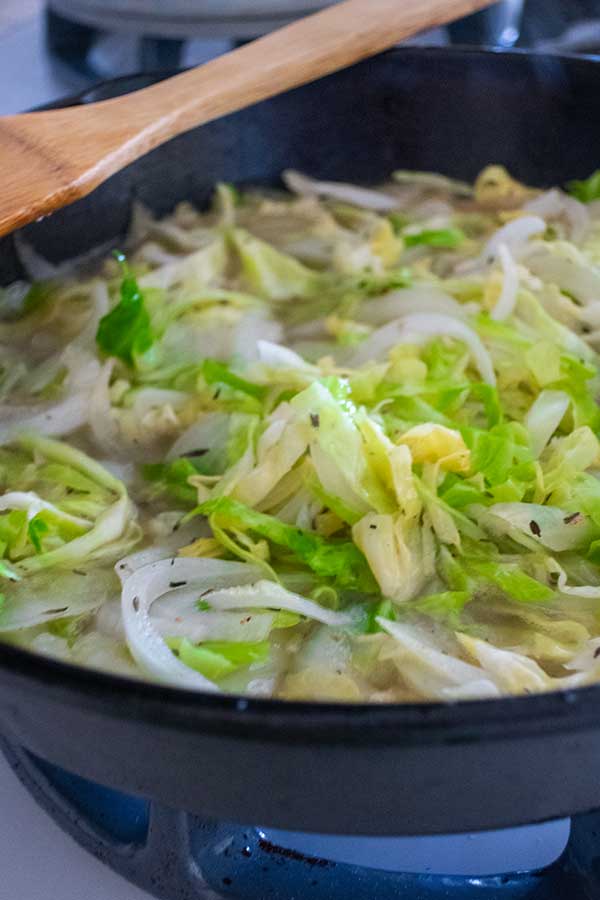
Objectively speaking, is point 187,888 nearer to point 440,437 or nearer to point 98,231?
point 440,437

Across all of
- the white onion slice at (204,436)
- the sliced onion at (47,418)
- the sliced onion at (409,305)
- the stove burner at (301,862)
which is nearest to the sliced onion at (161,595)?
the stove burner at (301,862)

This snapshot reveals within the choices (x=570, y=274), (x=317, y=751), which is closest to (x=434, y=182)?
(x=570, y=274)

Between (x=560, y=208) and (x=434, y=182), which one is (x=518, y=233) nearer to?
(x=560, y=208)

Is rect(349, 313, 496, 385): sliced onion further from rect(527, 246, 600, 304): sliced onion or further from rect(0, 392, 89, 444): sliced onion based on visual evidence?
rect(0, 392, 89, 444): sliced onion

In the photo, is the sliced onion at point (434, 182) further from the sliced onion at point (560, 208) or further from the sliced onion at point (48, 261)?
Result: the sliced onion at point (48, 261)

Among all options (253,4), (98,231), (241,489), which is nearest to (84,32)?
(253,4)
